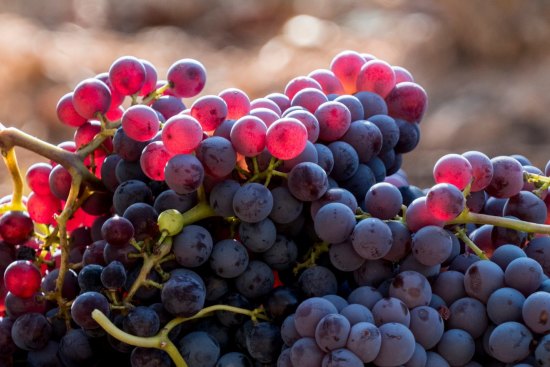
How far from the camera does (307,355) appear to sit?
64 cm

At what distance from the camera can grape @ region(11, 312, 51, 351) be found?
28.3 inches

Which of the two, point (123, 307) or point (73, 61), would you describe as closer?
point (123, 307)

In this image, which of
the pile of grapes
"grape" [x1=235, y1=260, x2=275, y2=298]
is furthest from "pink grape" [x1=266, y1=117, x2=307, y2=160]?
"grape" [x1=235, y1=260, x2=275, y2=298]

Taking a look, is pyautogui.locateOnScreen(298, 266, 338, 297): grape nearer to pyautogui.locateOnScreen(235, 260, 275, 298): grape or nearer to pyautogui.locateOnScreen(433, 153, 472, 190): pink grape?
pyautogui.locateOnScreen(235, 260, 275, 298): grape

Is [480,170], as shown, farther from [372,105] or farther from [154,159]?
[154,159]

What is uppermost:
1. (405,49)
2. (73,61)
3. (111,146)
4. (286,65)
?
(405,49)

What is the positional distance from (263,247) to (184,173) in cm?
10

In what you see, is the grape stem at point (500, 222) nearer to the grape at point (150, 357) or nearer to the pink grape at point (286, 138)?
the pink grape at point (286, 138)

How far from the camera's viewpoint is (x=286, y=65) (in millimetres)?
4082

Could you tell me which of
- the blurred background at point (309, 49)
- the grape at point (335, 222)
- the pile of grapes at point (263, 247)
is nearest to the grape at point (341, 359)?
the pile of grapes at point (263, 247)

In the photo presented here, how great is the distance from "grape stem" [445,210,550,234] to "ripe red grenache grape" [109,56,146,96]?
0.33 m

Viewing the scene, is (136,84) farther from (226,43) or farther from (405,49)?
(226,43)

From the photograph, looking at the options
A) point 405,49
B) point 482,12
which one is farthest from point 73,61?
point 482,12

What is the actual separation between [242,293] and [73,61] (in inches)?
141
